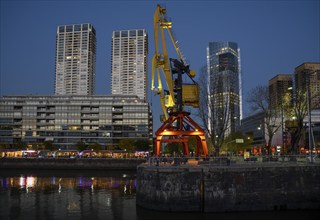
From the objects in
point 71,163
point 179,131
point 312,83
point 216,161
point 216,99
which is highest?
point 312,83

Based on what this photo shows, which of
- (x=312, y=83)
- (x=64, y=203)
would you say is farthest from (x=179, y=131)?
(x=312, y=83)

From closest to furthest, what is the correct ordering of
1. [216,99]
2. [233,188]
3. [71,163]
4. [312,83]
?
[233,188] → [216,99] → [312,83] → [71,163]

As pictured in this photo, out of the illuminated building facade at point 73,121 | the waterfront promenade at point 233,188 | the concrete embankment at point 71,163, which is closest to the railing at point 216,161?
the waterfront promenade at point 233,188

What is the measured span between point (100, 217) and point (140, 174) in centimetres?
736

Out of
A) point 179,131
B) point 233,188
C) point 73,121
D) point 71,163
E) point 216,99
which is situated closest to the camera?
point 233,188

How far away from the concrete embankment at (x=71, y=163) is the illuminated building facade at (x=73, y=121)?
57.0 metres

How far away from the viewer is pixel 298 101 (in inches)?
2441

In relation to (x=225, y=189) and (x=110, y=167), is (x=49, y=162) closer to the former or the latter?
(x=110, y=167)

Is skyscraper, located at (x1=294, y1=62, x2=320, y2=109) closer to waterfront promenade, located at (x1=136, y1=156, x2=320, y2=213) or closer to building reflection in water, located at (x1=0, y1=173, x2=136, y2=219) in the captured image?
waterfront promenade, located at (x1=136, y1=156, x2=320, y2=213)

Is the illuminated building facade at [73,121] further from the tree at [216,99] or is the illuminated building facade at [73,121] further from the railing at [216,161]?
the railing at [216,161]

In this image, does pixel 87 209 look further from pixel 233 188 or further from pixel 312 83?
pixel 312 83

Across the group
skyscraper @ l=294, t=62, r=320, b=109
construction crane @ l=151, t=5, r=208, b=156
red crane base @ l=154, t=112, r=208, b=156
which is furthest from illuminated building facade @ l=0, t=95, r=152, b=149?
red crane base @ l=154, t=112, r=208, b=156

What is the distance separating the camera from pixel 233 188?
113 ft

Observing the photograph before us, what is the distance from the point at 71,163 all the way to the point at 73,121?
64.2 meters
